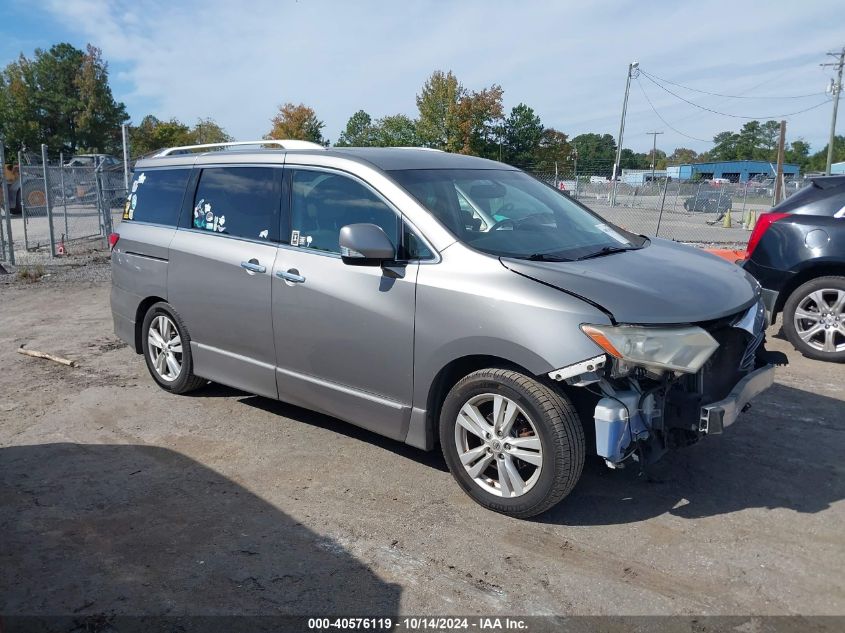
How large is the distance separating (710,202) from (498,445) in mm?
27257

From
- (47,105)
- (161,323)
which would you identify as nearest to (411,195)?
(161,323)

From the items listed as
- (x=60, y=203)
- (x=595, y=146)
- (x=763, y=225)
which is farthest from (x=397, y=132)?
(x=595, y=146)

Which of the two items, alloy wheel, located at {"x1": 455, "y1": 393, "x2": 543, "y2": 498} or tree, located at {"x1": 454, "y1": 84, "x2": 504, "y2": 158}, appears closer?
alloy wheel, located at {"x1": 455, "y1": 393, "x2": 543, "y2": 498}

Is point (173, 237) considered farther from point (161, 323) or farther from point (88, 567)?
point (88, 567)

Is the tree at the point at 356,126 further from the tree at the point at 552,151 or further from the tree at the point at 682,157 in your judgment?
the tree at the point at 682,157

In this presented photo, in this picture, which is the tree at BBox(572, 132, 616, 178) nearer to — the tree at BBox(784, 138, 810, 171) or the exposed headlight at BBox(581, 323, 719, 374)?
the tree at BBox(784, 138, 810, 171)

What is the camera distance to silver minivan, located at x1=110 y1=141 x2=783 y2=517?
340 cm

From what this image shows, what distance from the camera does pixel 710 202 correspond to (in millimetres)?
27922

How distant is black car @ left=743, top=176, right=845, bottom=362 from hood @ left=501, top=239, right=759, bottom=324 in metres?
2.79

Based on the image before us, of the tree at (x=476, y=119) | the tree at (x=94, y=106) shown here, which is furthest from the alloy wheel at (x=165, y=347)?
the tree at (x=94, y=106)

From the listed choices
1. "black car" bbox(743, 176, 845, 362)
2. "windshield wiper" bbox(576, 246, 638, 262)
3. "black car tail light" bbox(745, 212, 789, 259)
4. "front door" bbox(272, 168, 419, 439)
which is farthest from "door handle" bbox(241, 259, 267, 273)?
"black car tail light" bbox(745, 212, 789, 259)

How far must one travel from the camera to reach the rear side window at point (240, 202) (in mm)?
4773

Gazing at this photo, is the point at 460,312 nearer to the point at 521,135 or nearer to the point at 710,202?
the point at 710,202

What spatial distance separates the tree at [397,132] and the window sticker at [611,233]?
136 feet
